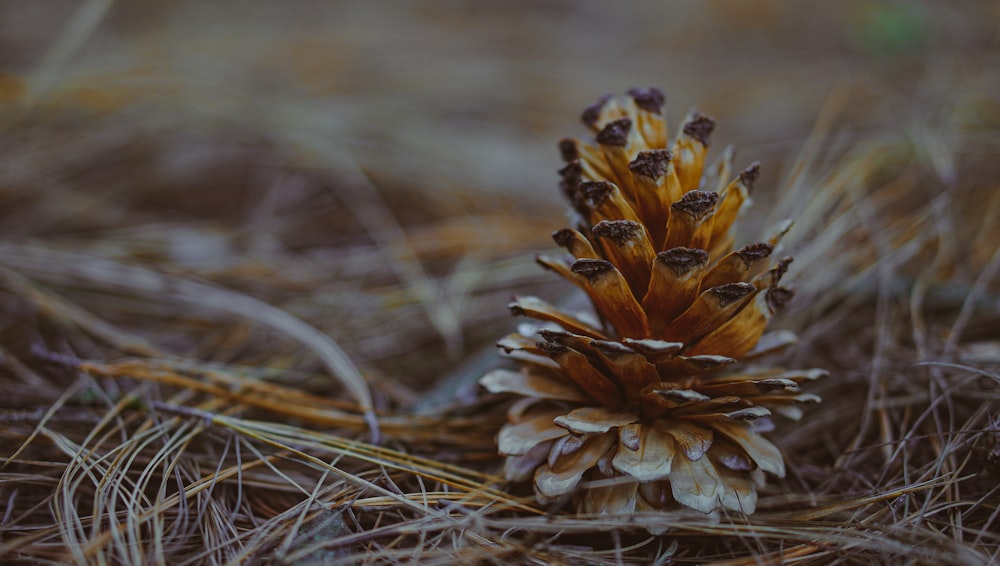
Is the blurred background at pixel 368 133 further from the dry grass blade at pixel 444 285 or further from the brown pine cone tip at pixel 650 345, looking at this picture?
the brown pine cone tip at pixel 650 345

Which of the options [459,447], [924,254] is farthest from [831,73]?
[459,447]

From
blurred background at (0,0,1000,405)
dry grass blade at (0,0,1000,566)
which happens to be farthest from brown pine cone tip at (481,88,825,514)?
blurred background at (0,0,1000,405)

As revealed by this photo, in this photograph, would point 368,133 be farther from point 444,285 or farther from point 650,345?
point 650,345

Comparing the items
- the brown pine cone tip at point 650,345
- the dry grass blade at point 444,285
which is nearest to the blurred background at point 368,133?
the dry grass blade at point 444,285

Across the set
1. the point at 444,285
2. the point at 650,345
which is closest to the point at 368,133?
the point at 444,285

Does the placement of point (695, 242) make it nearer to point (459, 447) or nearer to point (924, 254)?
point (459, 447)

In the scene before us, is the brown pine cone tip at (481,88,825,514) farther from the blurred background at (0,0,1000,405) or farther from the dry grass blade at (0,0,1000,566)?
the blurred background at (0,0,1000,405)
